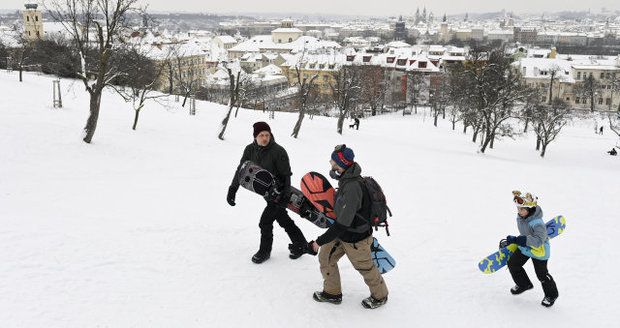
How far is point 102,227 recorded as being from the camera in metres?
A: 7.58

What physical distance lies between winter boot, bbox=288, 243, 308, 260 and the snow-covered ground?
11cm

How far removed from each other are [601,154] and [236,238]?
37958mm

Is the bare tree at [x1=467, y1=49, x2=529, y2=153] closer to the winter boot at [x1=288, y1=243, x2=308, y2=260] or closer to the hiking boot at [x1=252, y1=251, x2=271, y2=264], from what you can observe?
the winter boot at [x1=288, y1=243, x2=308, y2=260]

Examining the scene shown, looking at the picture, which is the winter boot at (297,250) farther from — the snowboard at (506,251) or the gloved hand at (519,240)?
the gloved hand at (519,240)

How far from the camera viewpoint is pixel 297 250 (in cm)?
699

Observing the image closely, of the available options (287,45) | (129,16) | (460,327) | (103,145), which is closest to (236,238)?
(460,327)

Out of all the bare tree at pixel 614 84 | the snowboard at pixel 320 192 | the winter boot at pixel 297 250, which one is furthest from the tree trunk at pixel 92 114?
the bare tree at pixel 614 84

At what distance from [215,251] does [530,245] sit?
4.47m

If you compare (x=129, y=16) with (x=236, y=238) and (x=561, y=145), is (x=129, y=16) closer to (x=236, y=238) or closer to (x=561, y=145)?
(x=236, y=238)

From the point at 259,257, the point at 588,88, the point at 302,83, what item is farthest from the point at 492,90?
the point at 588,88

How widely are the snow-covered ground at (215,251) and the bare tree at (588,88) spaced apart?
7399 cm

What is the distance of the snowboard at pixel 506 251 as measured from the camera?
20.1ft

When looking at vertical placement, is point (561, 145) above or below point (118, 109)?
below

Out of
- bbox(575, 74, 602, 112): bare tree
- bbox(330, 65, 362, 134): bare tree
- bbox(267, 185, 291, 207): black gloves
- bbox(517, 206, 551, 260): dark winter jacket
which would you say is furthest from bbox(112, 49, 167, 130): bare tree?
bbox(575, 74, 602, 112): bare tree
